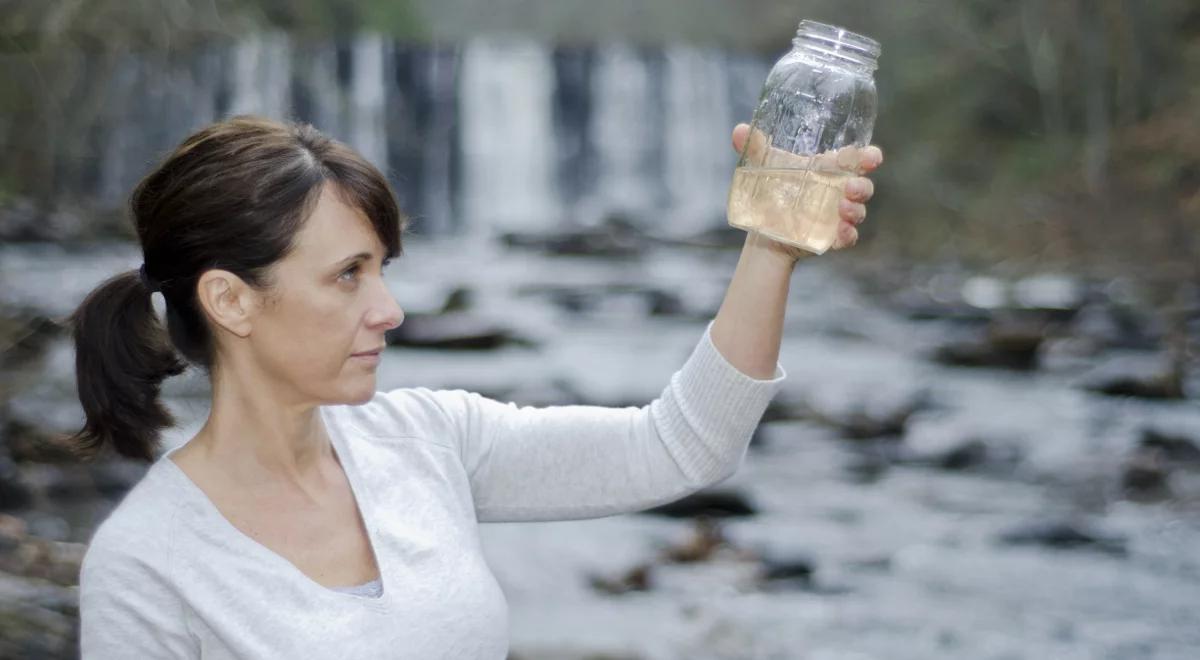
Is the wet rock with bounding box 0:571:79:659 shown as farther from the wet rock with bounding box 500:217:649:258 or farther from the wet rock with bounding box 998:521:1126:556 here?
the wet rock with bounding box 500:217:649:258

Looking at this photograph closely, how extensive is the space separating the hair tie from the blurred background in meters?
0.22

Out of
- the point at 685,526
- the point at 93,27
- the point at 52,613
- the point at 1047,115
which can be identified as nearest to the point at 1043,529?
the point at 685,526

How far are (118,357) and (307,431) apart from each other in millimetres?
212

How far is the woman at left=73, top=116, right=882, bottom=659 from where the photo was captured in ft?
4.92

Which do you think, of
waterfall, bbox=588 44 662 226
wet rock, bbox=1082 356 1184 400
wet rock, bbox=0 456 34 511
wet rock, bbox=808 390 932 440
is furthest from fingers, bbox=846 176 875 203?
waterfall, bbox=588 44 662 226

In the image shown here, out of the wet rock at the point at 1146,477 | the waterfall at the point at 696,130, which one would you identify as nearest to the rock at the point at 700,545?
the wet rock at the point at 1146,477

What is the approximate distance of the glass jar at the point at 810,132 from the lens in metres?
1.60

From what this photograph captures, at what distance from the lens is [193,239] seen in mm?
1558

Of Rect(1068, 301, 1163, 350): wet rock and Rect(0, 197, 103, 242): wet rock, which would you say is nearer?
Rect(1068, 301, 1163, 350): wet rock

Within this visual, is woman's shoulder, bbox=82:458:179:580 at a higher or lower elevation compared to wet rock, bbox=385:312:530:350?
higher

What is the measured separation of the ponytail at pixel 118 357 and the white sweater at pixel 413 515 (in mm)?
114

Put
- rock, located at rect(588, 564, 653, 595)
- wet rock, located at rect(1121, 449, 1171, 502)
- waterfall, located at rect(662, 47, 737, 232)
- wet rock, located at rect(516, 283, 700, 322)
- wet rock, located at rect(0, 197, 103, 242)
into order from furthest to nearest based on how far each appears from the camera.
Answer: waterfall, located at rect(662, 47, 737, 232)
wet rock, located at rect(0, 197, 103, 242)
wet rock, located at rect(516, 283, 700, 322)
wet rock, located at rect(1121, 449, 1171, 502)
rock, located at rect(588, 564, 653, 595)

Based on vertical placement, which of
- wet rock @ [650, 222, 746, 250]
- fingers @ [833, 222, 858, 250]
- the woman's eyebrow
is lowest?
wet rock @ [650, 222, 746, 250]

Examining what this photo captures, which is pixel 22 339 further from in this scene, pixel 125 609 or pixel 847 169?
pixel 847 169
